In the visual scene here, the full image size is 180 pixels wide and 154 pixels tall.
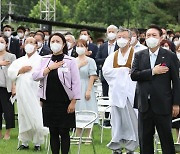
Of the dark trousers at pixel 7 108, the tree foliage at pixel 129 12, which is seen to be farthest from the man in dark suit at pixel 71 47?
the tree foliage at pixel 129 12

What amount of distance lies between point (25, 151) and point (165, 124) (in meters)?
3.64

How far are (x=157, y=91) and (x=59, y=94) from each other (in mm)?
1543

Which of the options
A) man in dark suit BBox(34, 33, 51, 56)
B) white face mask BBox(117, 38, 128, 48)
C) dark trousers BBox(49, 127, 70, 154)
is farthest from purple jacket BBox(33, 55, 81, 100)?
man in dark suit BBox(34, 33, 51, 56)

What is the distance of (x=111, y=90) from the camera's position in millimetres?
11711

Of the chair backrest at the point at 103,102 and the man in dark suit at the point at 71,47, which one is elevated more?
the man in dark suit at the point at 71,47

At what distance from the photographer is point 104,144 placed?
1326 centimetres

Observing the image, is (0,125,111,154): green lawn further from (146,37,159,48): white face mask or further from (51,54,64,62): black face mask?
(146,37,159,48): white face mask

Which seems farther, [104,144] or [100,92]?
[100,92]

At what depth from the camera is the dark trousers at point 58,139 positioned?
1009cm

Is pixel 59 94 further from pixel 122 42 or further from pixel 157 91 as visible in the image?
pixel 122 42

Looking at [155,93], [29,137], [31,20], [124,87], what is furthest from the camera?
[31,20]

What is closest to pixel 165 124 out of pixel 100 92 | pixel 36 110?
pixel 36 110

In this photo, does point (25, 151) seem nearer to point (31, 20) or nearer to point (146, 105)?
point (146, 105)

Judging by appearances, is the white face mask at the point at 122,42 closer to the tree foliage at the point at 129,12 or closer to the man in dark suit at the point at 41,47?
the man in dark suit at the point at 41,47
